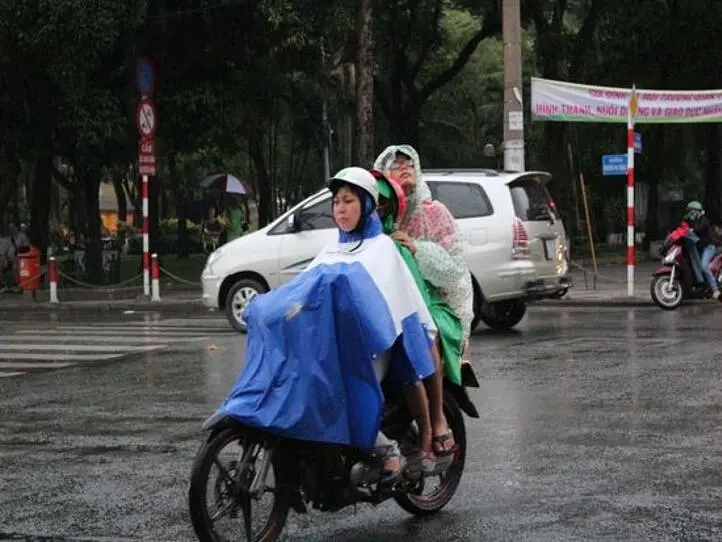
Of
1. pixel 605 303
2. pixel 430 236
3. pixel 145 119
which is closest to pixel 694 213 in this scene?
pixel 605 303

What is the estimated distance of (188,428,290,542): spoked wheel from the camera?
5.00 metres

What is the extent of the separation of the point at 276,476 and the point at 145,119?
61.1ft

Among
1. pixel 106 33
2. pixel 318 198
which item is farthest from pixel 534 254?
pixel 106 33

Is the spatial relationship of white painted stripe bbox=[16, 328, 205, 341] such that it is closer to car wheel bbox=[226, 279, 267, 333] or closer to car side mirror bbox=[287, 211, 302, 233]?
car wheel bbox=[226, 279, 267, 333]

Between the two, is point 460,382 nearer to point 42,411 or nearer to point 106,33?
point 42,411

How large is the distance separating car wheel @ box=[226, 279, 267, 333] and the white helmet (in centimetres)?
1049

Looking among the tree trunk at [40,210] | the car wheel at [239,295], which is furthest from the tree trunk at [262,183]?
the car wheel at [239,295]

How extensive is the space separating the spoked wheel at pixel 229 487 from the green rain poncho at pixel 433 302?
121cm

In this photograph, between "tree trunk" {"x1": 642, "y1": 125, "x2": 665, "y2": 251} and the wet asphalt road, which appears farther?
"tree trunk" {"x1": 642, "y1": 125, "x2": 665, "y2": 251}

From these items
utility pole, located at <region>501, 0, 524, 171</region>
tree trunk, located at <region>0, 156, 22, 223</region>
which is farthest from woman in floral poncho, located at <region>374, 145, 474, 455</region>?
tree trunk, located at <region>0, 156, 22, 223</region>

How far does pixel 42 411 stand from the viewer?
380 inches

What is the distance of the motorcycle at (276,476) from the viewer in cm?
505

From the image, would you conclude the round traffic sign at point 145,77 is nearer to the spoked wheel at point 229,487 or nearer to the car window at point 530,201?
the car window at point 530,201

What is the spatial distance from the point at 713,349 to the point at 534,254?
3.07 meters
